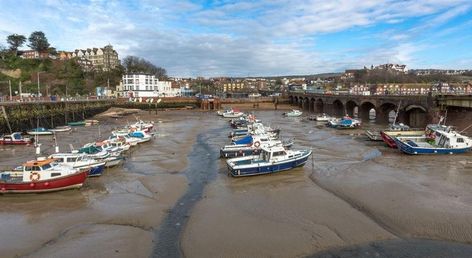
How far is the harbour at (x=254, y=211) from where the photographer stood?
16984 mm

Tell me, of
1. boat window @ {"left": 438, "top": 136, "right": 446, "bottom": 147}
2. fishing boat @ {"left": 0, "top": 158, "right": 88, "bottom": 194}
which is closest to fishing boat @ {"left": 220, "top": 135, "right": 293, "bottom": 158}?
fishing boat @ {"left": 0, "top": 158, "right": 88, "bottom": 194}

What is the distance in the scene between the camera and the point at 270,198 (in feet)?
78.9

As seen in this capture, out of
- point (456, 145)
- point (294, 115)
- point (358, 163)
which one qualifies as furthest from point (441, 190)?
point (294, 115)

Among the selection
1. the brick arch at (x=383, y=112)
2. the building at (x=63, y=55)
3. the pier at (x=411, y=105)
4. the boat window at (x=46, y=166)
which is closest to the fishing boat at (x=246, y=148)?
the boat window at (x=46, y=166)

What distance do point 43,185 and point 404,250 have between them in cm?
2061

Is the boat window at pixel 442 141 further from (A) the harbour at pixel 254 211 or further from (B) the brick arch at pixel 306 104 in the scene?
(B) the brick arch at pixel 306 104

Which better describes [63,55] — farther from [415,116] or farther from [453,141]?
[453,141]

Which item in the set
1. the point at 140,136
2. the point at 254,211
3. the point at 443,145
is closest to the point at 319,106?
the point at 140,136

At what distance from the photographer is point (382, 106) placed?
7244 cm

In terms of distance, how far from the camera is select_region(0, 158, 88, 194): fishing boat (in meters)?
25.1

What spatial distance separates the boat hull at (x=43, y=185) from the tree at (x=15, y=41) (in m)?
161

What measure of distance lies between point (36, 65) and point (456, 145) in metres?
153

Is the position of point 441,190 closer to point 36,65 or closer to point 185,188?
point 185,188

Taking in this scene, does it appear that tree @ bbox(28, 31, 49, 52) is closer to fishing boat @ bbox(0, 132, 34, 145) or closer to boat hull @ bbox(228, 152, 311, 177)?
fishing boat @ bbox(0, 132, 34, 145)
